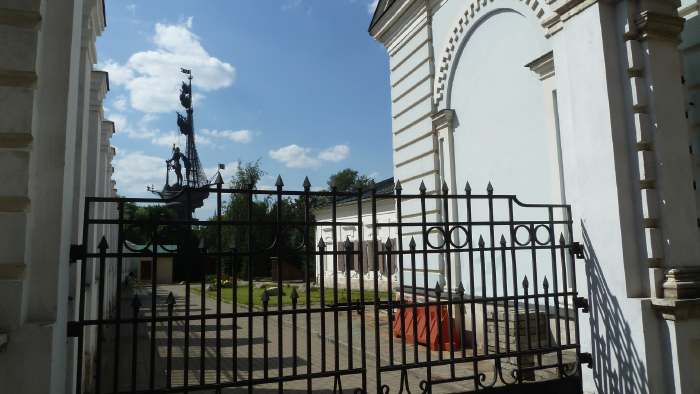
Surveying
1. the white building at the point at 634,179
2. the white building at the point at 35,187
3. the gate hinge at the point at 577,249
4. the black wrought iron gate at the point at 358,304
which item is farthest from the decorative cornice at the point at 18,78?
the gate hinge at the point at 577,249

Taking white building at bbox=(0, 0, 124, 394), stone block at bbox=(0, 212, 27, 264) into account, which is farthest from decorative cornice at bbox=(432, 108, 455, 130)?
stone block at bbox=(0, 212, 27, 264)

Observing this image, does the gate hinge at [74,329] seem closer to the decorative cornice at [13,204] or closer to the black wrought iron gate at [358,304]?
the black wrought iron gate at [358,304]

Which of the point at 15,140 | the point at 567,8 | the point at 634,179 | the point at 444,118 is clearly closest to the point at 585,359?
→ the point at 634,179

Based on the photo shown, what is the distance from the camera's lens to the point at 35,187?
9.59 ft

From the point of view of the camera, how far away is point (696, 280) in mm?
3812

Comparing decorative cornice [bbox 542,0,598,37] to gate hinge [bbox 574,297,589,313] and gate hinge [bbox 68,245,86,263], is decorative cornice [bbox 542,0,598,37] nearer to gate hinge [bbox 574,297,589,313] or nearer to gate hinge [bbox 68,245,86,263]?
gate hinge [bbox 574,297,589,313]

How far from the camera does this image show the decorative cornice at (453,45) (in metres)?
8.74

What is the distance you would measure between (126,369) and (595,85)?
27.8ft

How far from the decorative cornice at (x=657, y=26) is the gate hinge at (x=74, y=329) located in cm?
493

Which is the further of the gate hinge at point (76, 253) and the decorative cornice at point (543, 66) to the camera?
the decorative cornice at point (543, 66)

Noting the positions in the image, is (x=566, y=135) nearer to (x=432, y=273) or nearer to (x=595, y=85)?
(x=595, y=85)

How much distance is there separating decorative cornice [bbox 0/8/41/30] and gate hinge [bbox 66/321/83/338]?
1915 millimetres

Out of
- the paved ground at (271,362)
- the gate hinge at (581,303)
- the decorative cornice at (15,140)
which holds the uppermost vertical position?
the decorative cornice at (15,140)

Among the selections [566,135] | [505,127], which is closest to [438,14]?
[505,127]
